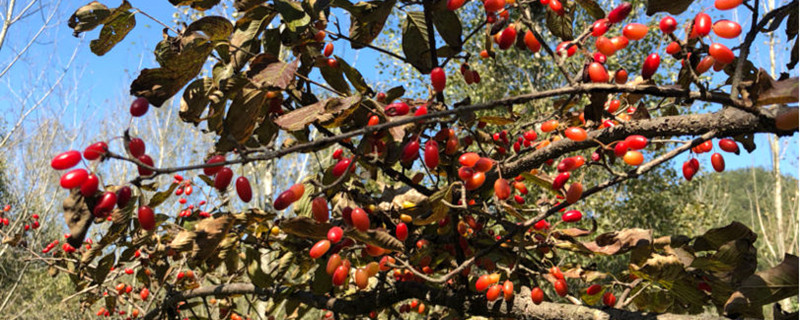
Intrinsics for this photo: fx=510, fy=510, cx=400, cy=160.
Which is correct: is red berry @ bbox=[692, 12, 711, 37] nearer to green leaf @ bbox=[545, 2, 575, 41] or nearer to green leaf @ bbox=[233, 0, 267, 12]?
green leaf @ bbox=[545, 2, 575, 41]

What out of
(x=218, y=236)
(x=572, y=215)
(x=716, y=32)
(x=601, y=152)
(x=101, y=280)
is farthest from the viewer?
(x=101, y=280)

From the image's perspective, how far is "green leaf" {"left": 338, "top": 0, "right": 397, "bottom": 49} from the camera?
44.5 inches

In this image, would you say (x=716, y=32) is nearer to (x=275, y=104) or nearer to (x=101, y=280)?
(x=275, y=104)

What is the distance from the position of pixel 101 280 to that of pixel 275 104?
76cm

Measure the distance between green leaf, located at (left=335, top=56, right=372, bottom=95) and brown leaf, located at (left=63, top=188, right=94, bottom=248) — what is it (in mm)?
647

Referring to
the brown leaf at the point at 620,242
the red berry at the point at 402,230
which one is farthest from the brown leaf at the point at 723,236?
the red berry at the point at 402,230

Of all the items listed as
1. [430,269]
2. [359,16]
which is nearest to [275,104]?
[359,16]

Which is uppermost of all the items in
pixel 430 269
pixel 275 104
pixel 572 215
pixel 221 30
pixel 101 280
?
pixel 221 30

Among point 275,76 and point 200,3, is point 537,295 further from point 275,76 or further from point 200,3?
point 200,3

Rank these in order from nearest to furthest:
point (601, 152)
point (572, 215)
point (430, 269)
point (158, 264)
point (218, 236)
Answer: point (218, 236)
point (601, 152)
point (572, 215)
point (430, 269)
point (158, 264)

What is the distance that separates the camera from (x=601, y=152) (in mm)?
1109

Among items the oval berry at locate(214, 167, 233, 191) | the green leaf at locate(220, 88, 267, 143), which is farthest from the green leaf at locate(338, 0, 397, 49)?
the oval berry at locate(214, 167, 233, 191)

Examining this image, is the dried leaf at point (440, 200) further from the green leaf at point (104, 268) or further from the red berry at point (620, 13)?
the green leaf at point (104, 268)

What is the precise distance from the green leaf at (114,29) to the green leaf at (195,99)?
24 centimetres
